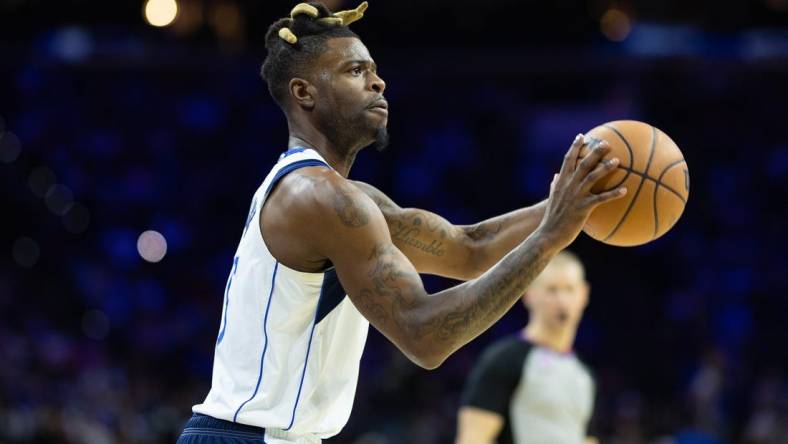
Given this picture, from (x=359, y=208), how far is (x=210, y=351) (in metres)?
12.7

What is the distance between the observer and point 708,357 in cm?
1308

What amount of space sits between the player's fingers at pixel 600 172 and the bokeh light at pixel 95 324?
1384cm

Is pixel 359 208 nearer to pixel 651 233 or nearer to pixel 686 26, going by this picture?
pixel 651 233

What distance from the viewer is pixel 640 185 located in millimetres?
3688

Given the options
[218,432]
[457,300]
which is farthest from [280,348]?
[457,300]

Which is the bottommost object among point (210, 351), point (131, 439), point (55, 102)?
point (131, 439)

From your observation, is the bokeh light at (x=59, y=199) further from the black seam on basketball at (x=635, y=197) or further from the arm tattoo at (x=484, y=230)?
the black seam on basketball at (x=635, y=197)

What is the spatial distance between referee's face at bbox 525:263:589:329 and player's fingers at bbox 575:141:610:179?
3171 mm

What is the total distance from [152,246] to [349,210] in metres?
14.8

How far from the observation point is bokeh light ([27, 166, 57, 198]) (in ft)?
60.6

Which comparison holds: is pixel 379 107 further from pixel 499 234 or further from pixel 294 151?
pixel 499 234

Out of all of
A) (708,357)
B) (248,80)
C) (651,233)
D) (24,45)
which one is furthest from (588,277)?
(651,233)

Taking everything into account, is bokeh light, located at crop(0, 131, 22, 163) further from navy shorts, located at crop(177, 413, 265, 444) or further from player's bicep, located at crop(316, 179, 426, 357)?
player's bicep, located at crop(316, 179, 426, 357)

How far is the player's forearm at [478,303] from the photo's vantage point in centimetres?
334
